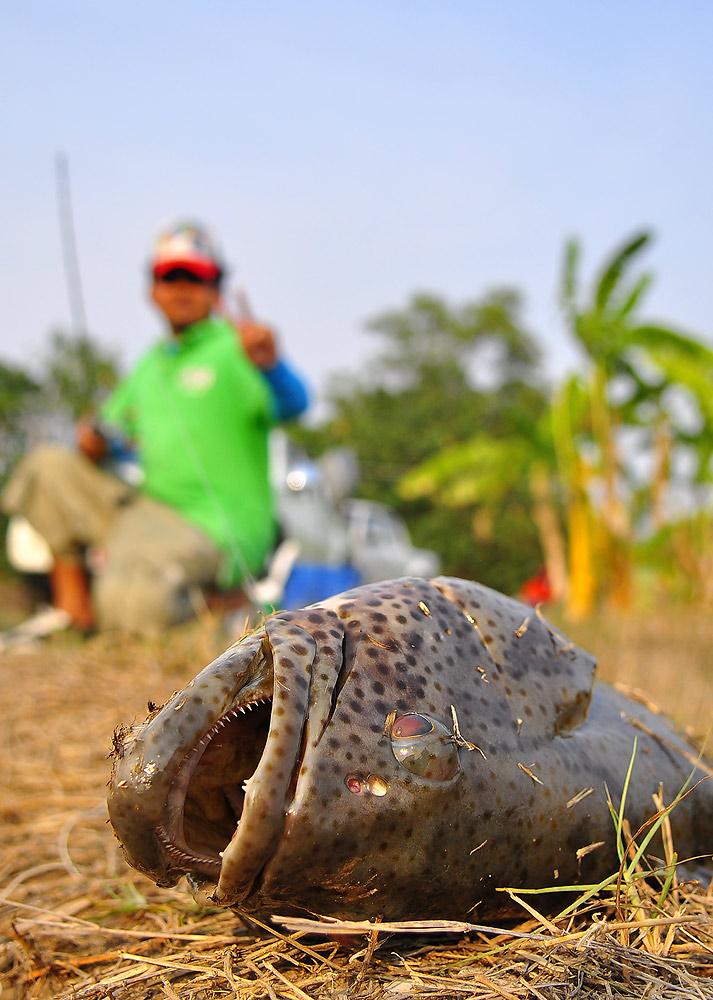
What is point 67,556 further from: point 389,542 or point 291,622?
point 389,542

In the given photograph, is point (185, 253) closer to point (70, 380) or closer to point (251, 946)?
point (251, 946)

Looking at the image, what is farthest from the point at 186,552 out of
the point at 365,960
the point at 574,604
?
the point at 574,604

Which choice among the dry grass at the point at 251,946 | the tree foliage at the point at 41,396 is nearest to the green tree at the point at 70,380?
the tree foliage at the point at 41,396

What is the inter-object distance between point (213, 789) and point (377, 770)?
25cm

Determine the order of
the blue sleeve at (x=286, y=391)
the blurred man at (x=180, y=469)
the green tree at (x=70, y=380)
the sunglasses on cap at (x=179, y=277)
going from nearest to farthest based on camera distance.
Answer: the blurred man at (x=180, y=469) < the blue sleeve at (x=286, y=391) < the sunglasses on cap at (x=179, y=277) < the green tree at (x=70, y=380)

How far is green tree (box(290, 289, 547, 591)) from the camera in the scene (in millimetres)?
23250

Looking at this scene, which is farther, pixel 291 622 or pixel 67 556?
pixel 67 556

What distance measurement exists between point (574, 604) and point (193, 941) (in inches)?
384

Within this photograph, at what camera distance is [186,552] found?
4.38 meters

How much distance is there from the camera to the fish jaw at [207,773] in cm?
101

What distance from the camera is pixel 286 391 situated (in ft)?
15.7

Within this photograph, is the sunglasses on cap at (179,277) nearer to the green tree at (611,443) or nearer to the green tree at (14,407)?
the green tree at (611,443)

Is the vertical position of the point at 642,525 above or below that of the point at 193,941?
below

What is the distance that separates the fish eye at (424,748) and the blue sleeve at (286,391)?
372cm
